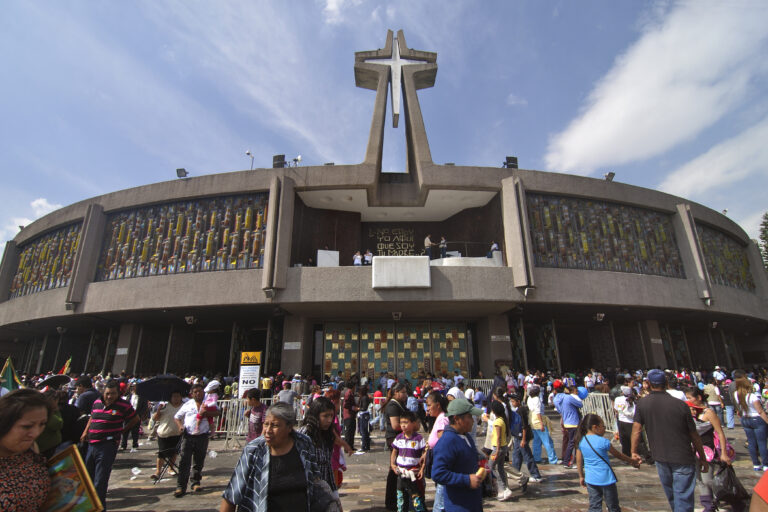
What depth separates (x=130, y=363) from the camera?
19.8m

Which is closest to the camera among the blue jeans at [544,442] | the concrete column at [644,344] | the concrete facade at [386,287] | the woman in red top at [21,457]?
the woman in red top at [21,457]

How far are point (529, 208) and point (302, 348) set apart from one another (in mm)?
11899

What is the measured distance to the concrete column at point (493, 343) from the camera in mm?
18125

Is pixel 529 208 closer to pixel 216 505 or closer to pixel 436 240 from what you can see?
pixel 436 240

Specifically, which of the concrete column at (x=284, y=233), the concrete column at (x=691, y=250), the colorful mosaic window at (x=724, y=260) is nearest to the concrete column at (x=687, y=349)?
the colorful mosaic window at (x=724, y=260)

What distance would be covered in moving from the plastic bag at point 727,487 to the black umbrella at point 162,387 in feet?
27.7

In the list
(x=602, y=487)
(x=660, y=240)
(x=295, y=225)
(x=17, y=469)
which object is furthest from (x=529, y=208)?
(x=17, y=469)

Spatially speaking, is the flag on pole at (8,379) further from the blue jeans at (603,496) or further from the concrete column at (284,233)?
the blue jeans at (603,496)

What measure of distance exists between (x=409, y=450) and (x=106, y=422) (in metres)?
A: 4.04

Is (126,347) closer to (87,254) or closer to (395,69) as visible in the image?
(87,254)

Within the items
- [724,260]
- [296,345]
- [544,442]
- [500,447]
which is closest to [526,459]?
[500,447]

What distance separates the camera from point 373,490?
654 cm

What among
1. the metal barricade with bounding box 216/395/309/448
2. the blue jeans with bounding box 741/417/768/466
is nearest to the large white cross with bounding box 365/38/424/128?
the metal barricade with bounding box 216/395/309/448

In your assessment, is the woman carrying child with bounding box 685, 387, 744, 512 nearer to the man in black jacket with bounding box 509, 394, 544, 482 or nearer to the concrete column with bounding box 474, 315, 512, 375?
the man in black jacket with bounding box 509, 394, 544, 482
